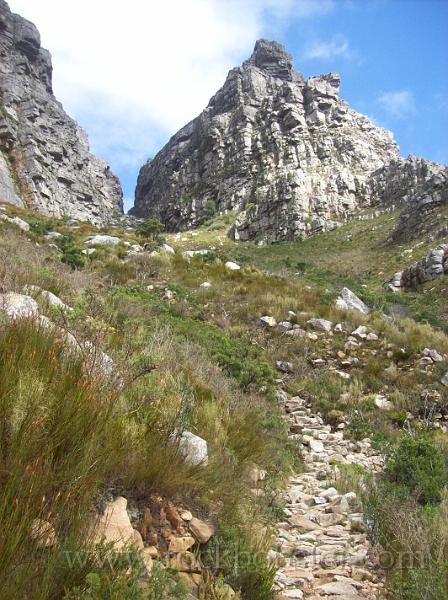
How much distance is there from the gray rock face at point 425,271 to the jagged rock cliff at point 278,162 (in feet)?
67.1

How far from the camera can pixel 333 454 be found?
15.9 ft

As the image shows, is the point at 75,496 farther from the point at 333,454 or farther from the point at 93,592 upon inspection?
the point at 333,454

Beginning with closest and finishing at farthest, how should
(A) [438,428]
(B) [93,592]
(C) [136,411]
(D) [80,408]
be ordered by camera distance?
(B) [93,592]
(D) [80,408]
(C) [136,411]
(A) [438,428]

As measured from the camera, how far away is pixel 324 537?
3029 mm

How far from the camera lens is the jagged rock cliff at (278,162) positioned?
Result: 42406mm

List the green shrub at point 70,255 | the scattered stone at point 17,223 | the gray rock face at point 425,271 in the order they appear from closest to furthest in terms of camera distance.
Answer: the green shrub at point 70,255
the scattered stone at point 17,223
the gray rock face at point 425,271

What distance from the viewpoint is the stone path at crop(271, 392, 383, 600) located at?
2354 millimetres

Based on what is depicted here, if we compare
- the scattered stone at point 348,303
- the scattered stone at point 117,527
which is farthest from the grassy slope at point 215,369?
the scattered stone at point 348,303

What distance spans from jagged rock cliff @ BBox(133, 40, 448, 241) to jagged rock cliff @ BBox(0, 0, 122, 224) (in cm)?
1716

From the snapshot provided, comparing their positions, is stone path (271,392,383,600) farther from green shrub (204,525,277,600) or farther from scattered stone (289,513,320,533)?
green shrub (204,525,277,600)

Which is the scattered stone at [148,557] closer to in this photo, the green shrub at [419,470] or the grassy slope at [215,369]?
the grassy slope at [215,369]

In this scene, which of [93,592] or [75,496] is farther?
[75,496]

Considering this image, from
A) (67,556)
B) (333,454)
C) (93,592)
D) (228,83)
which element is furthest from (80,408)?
(228,83)

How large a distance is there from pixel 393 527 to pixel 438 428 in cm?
325
